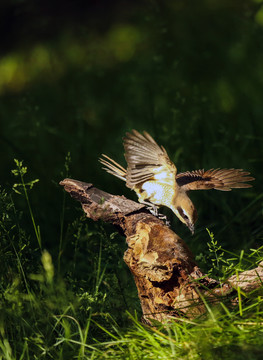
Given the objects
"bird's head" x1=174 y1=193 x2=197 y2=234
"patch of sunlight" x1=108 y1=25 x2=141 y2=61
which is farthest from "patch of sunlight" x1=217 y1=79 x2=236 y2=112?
"bird's head" x1=174 y1=193 x2=197 y2=234

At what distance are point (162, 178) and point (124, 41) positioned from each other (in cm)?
414

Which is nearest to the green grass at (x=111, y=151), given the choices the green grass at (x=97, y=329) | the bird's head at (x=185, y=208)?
the green grass at (x=97, y=329)

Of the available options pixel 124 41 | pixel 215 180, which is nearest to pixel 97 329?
pixel 215 180

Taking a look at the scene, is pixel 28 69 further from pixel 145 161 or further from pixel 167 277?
pixel 167 277

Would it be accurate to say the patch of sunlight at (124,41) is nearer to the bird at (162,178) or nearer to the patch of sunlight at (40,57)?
the patch of sunlight at (40,57)

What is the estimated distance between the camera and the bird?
2.65 m

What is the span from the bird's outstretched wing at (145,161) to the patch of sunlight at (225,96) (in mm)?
2675

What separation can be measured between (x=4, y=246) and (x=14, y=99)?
3.77 metres

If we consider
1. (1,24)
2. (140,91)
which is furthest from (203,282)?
(1,24)

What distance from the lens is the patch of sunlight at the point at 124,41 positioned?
6477 millimetres

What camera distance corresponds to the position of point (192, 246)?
369cm

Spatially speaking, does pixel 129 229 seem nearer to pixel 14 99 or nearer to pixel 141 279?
pixel 141 279

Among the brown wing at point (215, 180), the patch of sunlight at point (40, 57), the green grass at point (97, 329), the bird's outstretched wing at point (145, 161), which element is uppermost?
the patch of sunlight at point (40, 57)

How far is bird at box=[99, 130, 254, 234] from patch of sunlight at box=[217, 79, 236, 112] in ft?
8.14
